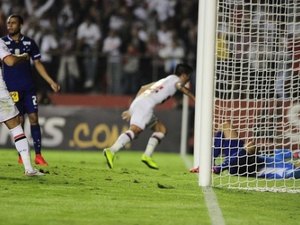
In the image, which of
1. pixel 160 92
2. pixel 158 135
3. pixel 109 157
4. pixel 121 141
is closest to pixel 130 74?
pixel 158 135

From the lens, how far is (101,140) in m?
21.8

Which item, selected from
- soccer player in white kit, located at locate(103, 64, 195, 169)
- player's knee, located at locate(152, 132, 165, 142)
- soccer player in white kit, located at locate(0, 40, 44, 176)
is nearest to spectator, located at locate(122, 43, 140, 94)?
player's knee, located at locate(152, 132, 165, 142)

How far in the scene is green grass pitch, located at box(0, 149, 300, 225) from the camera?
29.8 feet

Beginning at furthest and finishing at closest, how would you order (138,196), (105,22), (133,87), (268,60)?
(105,22), (133,87), (268,60), (138,196)

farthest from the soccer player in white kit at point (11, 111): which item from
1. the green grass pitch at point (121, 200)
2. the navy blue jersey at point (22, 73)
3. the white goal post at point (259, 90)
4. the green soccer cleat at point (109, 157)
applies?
the green soccer cleat at point (109, 157)

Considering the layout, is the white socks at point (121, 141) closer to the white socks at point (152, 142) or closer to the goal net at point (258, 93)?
the white socks at point (152, 142)

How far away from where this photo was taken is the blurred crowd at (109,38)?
2350 cm

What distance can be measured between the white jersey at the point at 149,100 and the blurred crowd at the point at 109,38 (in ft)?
23.5

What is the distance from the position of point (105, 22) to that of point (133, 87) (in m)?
2.43

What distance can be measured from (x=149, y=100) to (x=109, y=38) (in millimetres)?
Answer: 8792

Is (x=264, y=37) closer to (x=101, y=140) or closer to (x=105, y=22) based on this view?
(x=101, y=140)

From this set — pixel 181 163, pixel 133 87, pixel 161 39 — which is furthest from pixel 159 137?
pixel 161 39

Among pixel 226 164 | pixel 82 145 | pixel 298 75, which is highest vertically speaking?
pixel 298 75

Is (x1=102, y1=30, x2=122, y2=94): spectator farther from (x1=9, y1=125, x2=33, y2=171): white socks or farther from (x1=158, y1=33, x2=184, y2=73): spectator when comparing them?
(x1=9, y1=125, x2=33, y2=171): white socks
